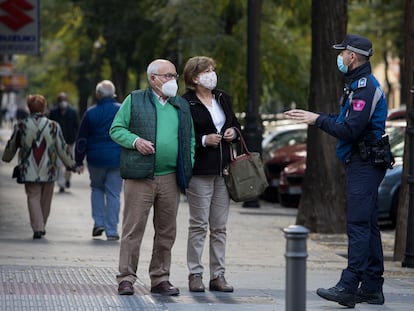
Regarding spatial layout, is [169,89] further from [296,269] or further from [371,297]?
[296,269]

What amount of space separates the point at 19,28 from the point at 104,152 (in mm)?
6487

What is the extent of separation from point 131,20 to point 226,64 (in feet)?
30.9

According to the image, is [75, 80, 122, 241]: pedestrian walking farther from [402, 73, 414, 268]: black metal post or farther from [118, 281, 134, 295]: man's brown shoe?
[118, 281, 134, 295]: man's brown shoe

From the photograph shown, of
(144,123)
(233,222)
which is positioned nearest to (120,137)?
(144,123)

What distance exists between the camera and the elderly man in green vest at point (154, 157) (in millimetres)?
10078

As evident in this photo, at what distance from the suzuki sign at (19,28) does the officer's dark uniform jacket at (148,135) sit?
1149 cm

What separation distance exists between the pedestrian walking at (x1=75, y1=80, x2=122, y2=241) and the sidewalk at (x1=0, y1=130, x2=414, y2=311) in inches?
15.2

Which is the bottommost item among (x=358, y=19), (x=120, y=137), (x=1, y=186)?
(x=1, y=186)

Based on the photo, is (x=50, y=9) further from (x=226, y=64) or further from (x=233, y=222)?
(x=233, y=222)

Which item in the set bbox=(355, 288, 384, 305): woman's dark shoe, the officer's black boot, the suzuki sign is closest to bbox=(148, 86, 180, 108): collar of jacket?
the officer's black boot

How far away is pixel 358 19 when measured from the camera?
152 ft

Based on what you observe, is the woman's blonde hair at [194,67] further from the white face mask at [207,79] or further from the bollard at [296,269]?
the bollard at [296,269]

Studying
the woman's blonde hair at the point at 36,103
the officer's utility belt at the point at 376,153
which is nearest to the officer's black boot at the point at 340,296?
the officer's utility belt at the point at 376,153

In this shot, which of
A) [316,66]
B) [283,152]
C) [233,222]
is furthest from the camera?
[283,152]
